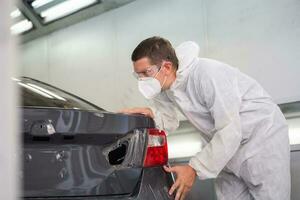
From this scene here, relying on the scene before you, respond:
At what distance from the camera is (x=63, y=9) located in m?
4.27

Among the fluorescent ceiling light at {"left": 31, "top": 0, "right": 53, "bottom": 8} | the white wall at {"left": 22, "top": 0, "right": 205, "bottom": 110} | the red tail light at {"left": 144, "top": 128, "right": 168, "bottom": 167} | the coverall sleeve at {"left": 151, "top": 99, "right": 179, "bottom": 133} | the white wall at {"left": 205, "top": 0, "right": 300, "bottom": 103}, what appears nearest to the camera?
the red tail light at {"left": 144, "top": 128, "right": 168, "bottom": 167}

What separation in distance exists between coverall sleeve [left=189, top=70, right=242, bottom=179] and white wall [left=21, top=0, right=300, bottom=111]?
0.92 metres

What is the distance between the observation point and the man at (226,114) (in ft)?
6.61

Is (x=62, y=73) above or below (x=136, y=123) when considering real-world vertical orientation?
above

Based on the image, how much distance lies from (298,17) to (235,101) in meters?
1.06

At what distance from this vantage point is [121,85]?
3908 millimetres

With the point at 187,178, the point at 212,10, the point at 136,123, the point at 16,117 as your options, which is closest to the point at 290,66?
the point at 212,10

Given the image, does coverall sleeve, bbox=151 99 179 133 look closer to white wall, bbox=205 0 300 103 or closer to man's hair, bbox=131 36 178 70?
man's hair, bbox=131 36 178 70

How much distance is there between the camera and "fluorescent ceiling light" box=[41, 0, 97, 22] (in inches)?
162

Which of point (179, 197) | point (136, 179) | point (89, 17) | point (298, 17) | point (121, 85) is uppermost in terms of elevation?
point (89, 17)

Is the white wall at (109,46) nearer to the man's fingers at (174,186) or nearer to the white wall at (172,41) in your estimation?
the white wall at (172,41)

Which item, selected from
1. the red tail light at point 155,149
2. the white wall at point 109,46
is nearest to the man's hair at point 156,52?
the red tail light at point 155,149

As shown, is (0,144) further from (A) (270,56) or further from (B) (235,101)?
(A) (270,56)

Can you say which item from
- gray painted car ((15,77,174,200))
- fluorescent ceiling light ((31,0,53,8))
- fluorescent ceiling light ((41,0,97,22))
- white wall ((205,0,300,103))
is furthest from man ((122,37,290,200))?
fluorescent ceiling light ((31,0,53,8))
